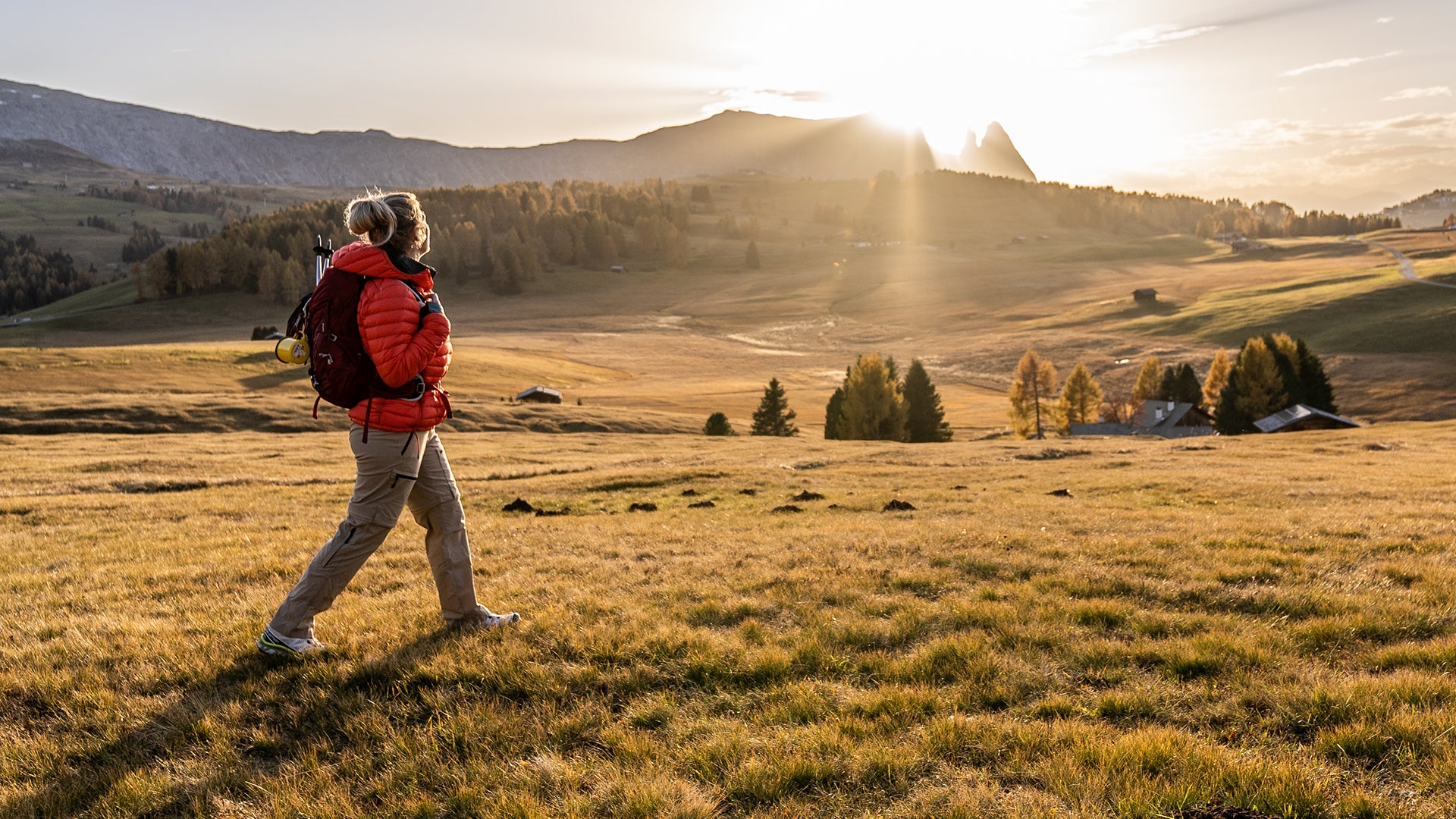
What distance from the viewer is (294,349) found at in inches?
291

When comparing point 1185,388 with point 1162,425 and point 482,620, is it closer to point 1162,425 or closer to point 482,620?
point 1162,425

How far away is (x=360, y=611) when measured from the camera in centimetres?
842

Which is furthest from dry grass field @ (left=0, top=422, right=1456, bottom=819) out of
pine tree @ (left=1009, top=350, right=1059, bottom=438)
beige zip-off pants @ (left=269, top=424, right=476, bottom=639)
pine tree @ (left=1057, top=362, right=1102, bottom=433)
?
pine tree @ (left=1057, top=362, right=1102, bottom=433)

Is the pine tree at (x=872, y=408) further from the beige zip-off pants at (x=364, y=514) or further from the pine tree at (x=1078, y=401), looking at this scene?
the beige zip-off pants at (x=364, y=514)

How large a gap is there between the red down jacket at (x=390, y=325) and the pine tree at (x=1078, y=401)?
3807 inches

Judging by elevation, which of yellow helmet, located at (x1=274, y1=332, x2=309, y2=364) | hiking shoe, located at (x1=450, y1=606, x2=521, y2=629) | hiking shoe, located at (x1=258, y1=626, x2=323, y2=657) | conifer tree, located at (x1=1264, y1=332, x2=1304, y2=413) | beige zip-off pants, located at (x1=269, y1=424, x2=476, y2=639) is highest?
yellow helmet, located at (x1=274, y1=332, x2=309, y2=364)

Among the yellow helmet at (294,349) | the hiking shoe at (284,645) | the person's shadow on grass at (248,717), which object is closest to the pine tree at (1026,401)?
the yellow helmet at (294,349)

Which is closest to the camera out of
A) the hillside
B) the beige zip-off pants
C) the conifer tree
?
the beige zip-off pants

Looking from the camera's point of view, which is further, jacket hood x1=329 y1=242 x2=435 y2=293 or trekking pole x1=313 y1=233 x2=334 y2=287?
trekking pole x1=313 y1=233 x2=334 y2=287

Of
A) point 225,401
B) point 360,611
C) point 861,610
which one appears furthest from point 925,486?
point 225,401

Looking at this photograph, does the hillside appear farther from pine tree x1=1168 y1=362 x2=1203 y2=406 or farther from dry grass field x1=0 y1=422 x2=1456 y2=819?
dry grass field x1=0 y1=422 x2=1456 y2=819

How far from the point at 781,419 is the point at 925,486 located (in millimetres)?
48342

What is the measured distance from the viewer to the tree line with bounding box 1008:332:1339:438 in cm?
8381

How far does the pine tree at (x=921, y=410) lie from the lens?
7731 centimetres
